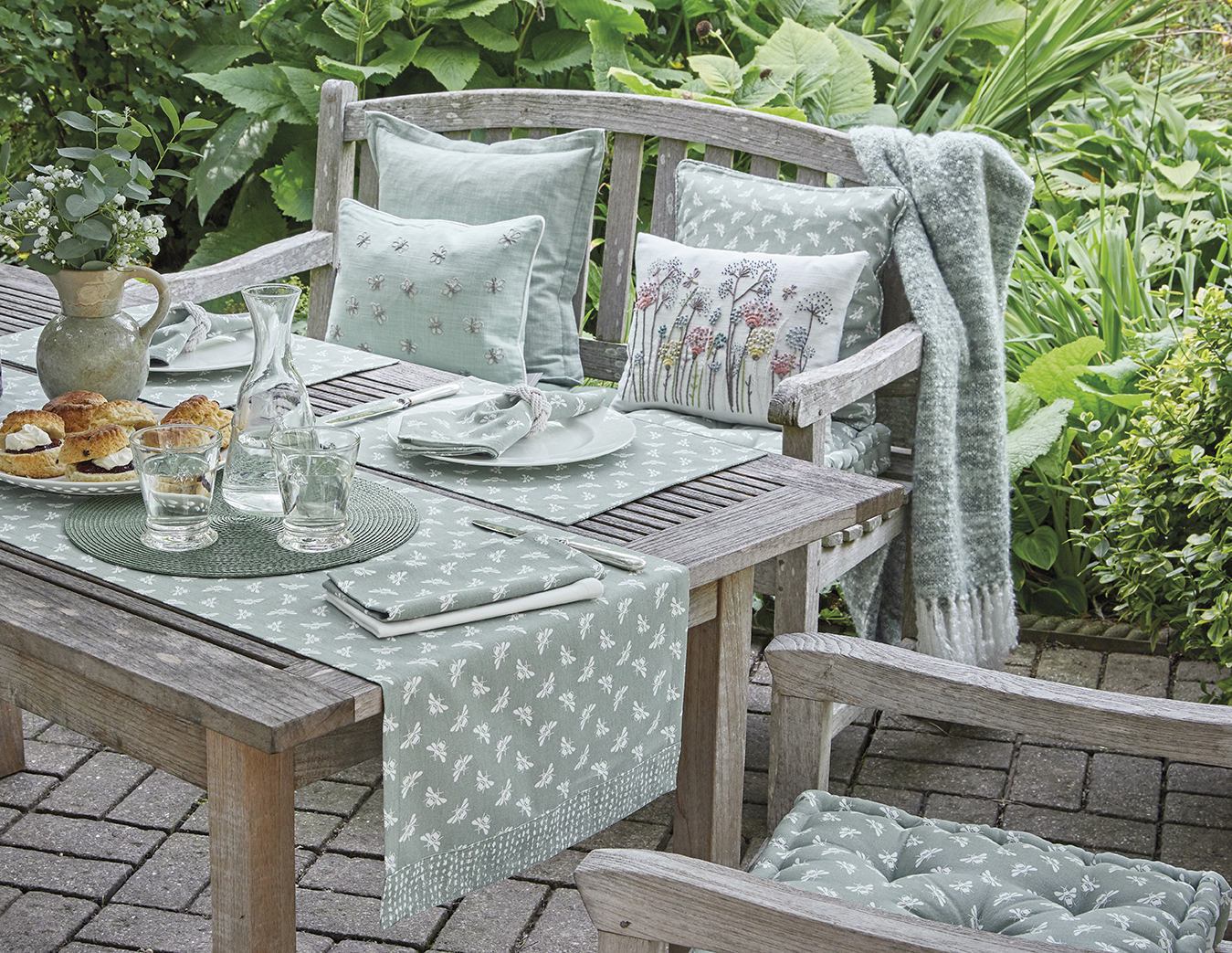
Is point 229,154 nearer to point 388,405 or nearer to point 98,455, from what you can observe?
point 388,405

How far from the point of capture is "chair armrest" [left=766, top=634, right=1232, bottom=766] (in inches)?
53.5

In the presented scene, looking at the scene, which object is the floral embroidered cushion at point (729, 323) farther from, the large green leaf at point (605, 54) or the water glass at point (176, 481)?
the large green leaf at point (605, 54)

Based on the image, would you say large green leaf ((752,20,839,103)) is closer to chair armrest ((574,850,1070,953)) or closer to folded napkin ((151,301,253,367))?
folded napkin ((151,301,253,367))

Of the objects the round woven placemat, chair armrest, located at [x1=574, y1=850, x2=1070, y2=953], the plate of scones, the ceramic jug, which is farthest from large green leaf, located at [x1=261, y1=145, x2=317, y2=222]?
chair armrest, located at [x1=574, y1=850, x2=1070, y2=953]

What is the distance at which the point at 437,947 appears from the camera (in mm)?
2111

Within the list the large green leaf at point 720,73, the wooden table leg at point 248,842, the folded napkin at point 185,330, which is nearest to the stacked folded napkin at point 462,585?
the wooden table leg at point 248,842

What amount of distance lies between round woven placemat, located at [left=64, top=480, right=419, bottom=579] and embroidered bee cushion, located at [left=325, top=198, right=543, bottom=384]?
3.53ft

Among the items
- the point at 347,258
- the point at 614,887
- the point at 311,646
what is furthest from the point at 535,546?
the point at 347,258

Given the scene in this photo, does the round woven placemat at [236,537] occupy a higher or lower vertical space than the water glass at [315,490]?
lower

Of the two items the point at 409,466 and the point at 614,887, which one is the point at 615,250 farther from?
the point at 614,887

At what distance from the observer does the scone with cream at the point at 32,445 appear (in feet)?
5.49

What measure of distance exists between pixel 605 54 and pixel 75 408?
2828mm

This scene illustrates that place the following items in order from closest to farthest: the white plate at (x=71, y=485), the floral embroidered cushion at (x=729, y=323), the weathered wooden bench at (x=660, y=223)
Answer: the white plate at (x=71, y=485)
the weathered wooden bench at (x=660, y=223)
the floral embroidered cushion at (x=729, y=323)

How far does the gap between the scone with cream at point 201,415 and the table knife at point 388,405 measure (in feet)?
0.70
